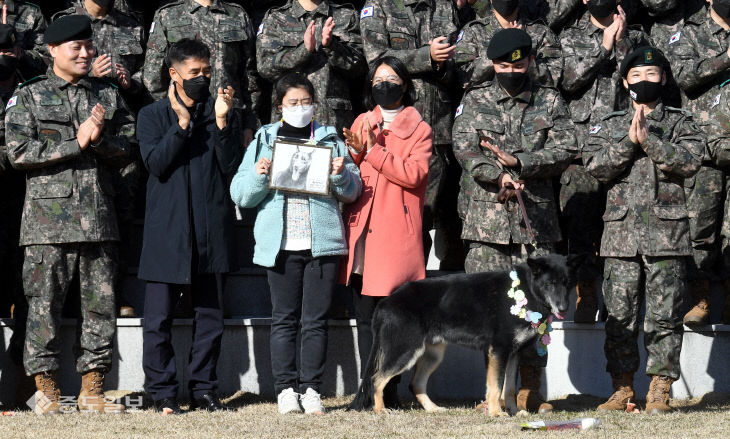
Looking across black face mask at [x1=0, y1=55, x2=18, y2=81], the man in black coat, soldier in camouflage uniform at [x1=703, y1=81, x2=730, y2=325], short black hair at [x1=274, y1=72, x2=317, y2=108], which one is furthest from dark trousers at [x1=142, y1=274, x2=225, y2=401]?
soldier in camouflage uniform at [x1=703, y1=81, x2=730, y2=325]

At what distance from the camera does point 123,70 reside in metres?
8.38

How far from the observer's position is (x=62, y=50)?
7.16 metres

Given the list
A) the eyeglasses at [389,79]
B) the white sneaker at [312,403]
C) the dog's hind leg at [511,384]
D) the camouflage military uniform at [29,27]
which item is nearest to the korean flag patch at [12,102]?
the camouflage military uniform at [29,27]

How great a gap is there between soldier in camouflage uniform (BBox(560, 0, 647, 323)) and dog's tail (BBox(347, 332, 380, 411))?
1964mm

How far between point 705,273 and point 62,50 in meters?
5.00

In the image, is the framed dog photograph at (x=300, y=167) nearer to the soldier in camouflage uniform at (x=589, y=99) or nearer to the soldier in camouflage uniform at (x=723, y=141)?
the soldier in camouflage uniform at (x=589, y=99)

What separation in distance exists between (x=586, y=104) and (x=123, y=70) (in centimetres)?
367

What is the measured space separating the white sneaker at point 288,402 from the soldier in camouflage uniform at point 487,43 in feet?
9.24

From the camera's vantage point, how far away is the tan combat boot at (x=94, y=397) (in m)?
7.14

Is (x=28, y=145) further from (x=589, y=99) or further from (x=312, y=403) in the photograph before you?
(x=589, y=99)

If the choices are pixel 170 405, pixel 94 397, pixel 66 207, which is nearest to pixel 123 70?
pixel 66 207

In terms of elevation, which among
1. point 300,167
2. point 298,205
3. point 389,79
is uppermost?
point 389,79

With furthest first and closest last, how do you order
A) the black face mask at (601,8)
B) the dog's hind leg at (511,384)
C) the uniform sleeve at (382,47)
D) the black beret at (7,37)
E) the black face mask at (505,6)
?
the black face mask at (601,8) < the black face mask at (505,6) < the uniform sleeve at (382,47) < the black beret at (7,37) < the dog's hind leg at (511,384)

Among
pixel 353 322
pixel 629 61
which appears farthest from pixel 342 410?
pixel 629 61
